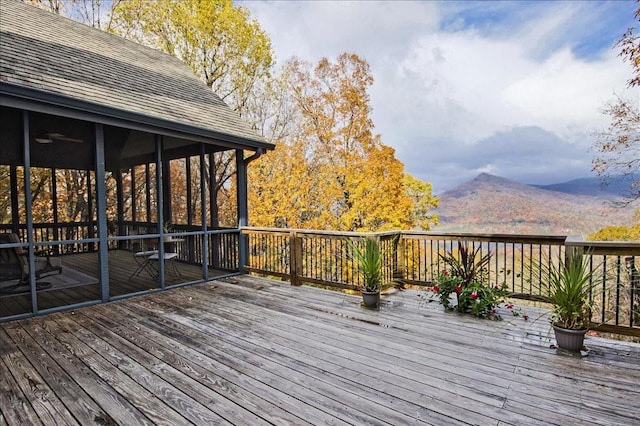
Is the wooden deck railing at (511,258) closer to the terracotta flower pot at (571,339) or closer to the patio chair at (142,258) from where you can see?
the terracotta flower pot at (571,339)

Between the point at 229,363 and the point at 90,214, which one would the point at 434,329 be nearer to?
the point at 229,363

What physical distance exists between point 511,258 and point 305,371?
11.1 ft

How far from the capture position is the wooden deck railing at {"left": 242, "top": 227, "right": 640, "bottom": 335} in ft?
10.7

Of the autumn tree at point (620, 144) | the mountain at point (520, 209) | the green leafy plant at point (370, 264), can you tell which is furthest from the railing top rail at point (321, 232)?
the autumn tree at point (620, 144)

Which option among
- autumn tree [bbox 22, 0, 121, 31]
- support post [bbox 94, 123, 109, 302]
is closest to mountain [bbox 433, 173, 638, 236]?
support post [bbox 94, 123, 109, 302]

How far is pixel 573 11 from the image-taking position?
32.8 feet

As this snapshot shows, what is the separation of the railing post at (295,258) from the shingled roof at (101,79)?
2.11 m

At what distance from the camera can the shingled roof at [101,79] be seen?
415cm

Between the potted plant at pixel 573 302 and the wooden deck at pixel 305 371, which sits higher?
the potted plant at pixel 573 302

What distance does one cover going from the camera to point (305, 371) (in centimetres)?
261

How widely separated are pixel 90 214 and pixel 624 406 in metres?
10.5

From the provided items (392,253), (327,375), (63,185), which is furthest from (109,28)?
(327,375)

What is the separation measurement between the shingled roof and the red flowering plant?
4.10 m

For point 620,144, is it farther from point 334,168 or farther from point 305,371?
point 305,371
